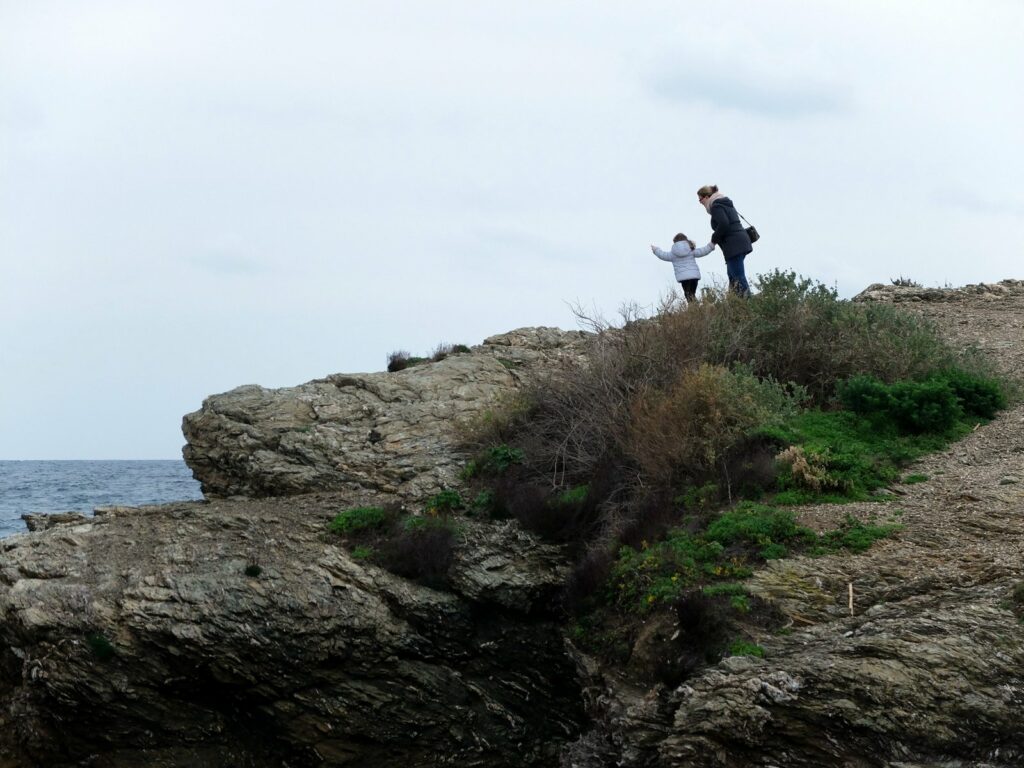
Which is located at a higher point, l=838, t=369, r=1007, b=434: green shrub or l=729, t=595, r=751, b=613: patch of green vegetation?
l=838, t=369, r=1007, b=434: green shrub

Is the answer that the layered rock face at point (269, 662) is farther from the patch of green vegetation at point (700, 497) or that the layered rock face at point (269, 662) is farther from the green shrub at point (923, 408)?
the green shrub at point (923, 408)

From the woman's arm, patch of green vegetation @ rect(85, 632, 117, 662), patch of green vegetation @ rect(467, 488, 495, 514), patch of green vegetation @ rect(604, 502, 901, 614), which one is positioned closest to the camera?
patch of green vegetation @ rect(604, 502, 901, 614)

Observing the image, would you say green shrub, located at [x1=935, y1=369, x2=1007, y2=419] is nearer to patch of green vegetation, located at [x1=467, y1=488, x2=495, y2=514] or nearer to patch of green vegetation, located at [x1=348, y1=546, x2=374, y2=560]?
patch of green vegetation, located at [x1=467, y1=488, x2=495, y2=514]

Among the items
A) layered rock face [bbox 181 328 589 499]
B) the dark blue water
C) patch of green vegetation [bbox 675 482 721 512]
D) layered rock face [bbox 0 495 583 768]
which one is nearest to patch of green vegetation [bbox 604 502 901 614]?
patch of green vegetation [bbox 675 482 721 512]

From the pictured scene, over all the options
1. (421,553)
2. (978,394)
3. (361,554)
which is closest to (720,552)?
(421,553)

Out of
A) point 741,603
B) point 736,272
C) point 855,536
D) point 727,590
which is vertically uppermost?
point 736,272

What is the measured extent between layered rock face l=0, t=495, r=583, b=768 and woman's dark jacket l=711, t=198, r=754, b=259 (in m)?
8.18

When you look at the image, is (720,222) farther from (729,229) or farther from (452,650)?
(452,650)

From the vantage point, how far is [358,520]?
53.7ft

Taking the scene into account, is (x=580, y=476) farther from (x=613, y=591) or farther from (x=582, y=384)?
(x=613, y=591)

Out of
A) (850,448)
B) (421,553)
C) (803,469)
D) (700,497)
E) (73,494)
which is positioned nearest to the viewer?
(803,469)

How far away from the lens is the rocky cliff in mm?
10312

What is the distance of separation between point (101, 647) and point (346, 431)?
6262 mm

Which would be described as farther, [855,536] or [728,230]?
[728,230]
